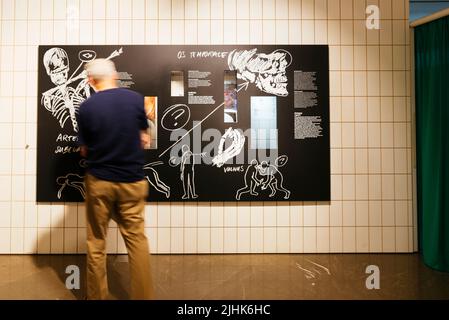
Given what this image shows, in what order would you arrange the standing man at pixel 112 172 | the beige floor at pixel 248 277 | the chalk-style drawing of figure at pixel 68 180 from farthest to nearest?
the chalk-style drawing of figure at pixel 68 180 < the beige floor at pixel 248 277 < the standing man at pixel 112 172

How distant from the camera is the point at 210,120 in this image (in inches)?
114

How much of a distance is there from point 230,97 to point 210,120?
0.95 feet

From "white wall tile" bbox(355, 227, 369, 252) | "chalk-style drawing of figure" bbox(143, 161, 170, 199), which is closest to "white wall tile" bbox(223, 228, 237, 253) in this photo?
"chalk-style drawing of figure" bbox(143, 161, 170, 199)

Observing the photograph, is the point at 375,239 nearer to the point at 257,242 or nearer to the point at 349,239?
the point at 349,239

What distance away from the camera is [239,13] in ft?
9.64

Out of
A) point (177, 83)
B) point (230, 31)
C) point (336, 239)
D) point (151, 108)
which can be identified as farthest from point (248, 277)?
point (230, 31)

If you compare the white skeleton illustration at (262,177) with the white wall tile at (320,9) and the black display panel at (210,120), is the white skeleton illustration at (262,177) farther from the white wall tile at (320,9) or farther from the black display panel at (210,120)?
the white wall tile at (320,9)

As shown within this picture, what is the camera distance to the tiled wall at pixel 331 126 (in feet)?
9.56

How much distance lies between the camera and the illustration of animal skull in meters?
2.89

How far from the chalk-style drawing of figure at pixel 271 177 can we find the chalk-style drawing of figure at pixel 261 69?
2.27 feet

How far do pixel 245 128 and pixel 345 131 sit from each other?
960 mm

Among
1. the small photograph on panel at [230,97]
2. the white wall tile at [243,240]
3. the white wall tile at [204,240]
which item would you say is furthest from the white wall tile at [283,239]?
the small photograph on panel at [230,97]
